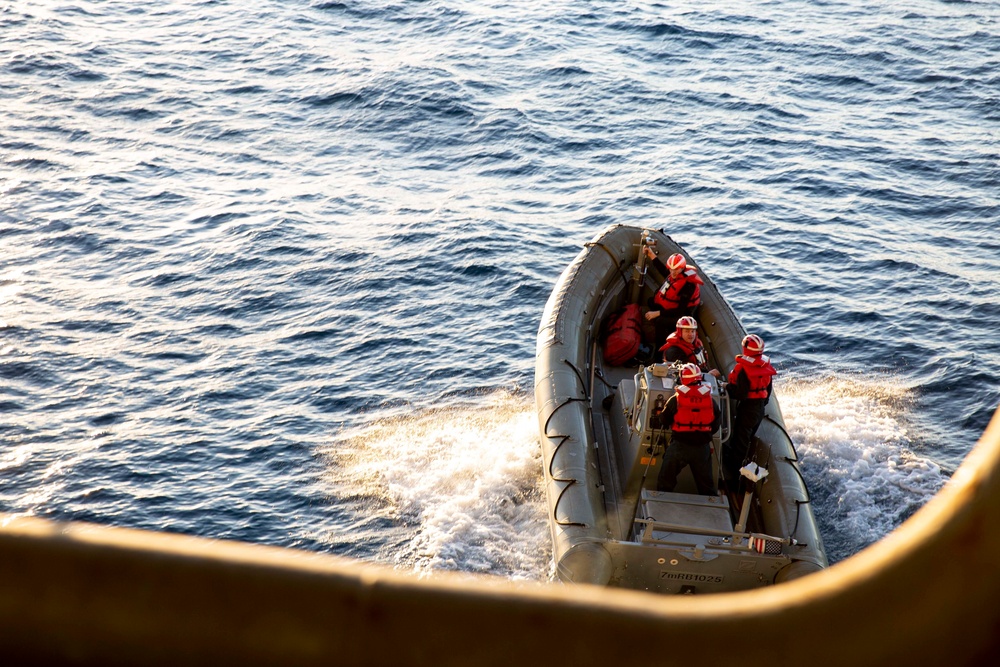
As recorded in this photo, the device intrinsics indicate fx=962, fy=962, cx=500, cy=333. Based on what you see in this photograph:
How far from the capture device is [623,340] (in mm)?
12742

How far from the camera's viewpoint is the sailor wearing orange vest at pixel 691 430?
973 cm

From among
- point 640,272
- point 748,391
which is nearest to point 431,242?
point 640,272

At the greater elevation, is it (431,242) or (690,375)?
(690,375)

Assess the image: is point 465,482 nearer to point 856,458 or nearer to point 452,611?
point 856,458

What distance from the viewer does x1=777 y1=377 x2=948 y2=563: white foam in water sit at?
11.9 meters

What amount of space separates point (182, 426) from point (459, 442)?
419cm

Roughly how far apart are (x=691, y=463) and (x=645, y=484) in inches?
27.4

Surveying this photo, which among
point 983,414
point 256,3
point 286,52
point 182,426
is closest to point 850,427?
point 983,414

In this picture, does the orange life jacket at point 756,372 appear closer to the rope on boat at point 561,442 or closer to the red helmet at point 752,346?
the red helmet at point 752,346

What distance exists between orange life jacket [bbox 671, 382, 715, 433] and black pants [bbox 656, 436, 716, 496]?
21 cm

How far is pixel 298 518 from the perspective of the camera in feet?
41.0

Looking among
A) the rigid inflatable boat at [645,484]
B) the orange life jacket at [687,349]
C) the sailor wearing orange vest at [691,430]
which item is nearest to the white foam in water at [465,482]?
the rigid inflatable boat at [645,484]

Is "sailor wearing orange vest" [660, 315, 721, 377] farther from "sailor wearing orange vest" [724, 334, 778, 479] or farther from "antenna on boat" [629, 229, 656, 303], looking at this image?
"antenna on boat" [629, 229, 656, 303]

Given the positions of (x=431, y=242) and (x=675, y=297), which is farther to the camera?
(x=431, y=242)
